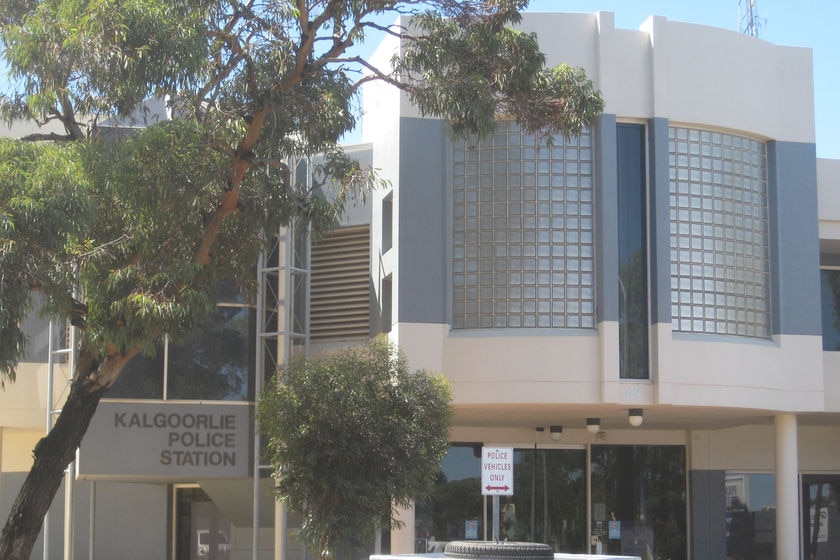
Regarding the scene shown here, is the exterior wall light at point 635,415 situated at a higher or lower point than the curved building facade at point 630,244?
lower

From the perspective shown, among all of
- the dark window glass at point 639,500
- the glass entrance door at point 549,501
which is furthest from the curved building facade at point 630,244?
the dark window glass at point 639,500

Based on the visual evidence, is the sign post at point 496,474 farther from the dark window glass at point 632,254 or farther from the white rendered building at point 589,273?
the dark window glass at point 632,254

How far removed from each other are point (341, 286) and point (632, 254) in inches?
248

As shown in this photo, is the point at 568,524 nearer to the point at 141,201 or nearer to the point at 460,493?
the point at 460,493

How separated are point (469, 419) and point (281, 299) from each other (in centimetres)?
453

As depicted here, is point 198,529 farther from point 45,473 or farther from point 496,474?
point 496,474

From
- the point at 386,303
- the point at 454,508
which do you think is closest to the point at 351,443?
the point at 386,303

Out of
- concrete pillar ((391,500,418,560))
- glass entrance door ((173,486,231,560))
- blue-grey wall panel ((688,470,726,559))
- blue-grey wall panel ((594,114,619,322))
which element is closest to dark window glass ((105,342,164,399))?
concrete pillar ((391,500,418,560))

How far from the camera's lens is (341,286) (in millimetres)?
24641

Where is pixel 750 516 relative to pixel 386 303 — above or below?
below

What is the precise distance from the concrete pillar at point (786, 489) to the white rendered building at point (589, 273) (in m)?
0.04

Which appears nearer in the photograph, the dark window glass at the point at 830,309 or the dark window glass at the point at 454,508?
the dark window glass at the point at 830,309

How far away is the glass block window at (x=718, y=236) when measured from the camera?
21.5 meters

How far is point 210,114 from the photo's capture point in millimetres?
17234
